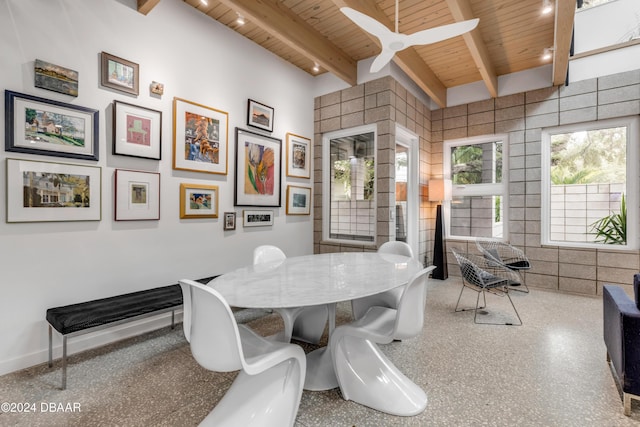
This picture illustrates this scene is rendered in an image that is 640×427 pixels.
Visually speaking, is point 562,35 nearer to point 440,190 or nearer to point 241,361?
point 440,190

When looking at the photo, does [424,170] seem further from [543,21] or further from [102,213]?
[102,213]

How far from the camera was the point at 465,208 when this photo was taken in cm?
491

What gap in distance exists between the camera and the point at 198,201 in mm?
3105

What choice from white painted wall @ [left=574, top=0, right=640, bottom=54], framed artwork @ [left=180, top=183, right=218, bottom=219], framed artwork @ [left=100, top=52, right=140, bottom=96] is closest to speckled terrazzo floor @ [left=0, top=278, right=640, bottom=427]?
framed artwork @ [left=180, top=183, right=218, bottom=219]

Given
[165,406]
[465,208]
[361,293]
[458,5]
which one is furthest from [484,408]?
[465,208]

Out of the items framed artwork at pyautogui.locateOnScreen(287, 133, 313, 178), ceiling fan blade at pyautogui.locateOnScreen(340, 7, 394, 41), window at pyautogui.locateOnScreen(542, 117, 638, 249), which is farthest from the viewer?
framed artwork at pyautogui.locateOnScreen(287, 133, 313, 178)

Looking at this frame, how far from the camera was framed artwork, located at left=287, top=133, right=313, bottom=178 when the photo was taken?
4.16 meters

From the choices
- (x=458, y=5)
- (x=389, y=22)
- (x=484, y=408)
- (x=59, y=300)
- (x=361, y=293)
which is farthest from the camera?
(x=389, y=22)

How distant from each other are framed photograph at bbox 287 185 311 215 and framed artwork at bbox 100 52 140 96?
82.2 inches

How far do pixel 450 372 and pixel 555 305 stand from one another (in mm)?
2363

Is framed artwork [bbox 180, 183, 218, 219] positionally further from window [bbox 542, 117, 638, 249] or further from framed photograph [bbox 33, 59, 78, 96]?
window [bbox 542, 117, 638, 249]

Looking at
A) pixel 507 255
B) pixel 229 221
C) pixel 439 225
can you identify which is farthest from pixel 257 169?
pixel 507 255

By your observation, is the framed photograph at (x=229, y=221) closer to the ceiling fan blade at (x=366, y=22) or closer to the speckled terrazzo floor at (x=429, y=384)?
the speckled terrazzo floor at (x=429, y=384)

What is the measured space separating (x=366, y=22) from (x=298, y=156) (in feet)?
8.02
